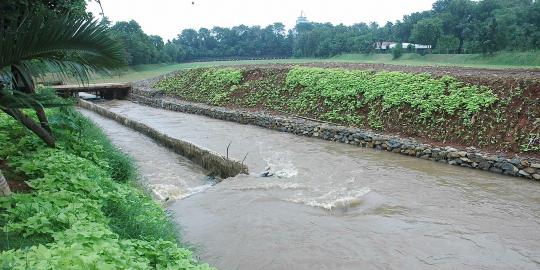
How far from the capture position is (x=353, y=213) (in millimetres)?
8773

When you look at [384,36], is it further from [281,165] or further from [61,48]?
[61,48]

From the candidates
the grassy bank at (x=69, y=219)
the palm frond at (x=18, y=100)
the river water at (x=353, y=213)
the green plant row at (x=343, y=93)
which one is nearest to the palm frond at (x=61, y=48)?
the palm frond at (x=18, y=100)

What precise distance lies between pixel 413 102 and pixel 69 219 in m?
13.8

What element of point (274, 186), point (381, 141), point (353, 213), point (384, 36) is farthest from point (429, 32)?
point (353, 213)

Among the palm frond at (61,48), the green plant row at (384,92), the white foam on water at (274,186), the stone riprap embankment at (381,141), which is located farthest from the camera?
the green plant row at (384,92)

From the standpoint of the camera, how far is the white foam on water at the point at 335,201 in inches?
358

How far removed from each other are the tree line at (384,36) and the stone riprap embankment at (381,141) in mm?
16298

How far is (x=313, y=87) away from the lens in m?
20.6

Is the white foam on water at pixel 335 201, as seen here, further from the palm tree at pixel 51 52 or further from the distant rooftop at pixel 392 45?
the distant rooftop at pixel 392 45

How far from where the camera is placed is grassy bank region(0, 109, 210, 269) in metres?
3.24

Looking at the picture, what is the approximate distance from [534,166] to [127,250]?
35.5ft

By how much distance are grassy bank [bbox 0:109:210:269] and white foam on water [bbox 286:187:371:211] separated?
3.65m

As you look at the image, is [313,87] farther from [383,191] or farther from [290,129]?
[383,191]

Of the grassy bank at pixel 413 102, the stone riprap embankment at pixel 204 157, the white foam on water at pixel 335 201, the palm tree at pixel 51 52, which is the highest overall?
the palm tree at pixel 51 52
